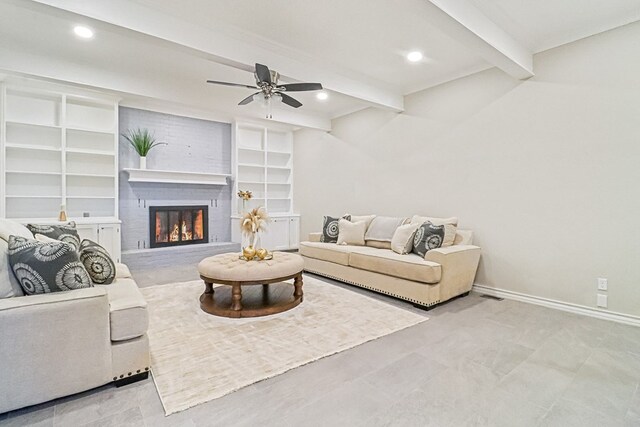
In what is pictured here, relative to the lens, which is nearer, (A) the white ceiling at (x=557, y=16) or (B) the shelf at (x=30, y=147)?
(A) the white ceiling at (x=557, y=16)

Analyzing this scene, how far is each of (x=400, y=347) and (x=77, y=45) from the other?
4.59m

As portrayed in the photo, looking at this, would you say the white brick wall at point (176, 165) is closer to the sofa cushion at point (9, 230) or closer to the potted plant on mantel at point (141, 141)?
the potted plant on mantel at point (141, 141)

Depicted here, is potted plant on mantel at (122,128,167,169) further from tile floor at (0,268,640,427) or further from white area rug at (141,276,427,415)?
tile floor at (0,268,640,427)

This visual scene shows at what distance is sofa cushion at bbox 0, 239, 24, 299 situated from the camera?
1.77 meters

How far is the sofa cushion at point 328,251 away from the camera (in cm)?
441

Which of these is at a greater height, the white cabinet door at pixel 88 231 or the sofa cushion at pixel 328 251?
the white cabinet door at pixel 88 231

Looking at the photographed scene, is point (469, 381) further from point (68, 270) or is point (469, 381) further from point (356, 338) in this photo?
point (68, 270)

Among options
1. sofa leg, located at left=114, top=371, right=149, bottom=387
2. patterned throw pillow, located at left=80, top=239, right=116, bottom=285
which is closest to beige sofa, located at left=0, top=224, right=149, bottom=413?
sofa leg, located at left=114, top=371, right=149, bottom=387

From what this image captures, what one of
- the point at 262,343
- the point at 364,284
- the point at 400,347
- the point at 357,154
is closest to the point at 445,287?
the point at 364,284

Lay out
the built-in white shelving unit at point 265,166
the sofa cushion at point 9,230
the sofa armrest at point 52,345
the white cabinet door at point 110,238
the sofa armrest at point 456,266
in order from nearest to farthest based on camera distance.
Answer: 1. the sofa armrest at point 52,345
2. the sofa cushion at point 9,230
3. the sofa armrest at point 456,266
4. the white cabinet door at point 110,238
5. the built-in white shelving unit at point 265,166

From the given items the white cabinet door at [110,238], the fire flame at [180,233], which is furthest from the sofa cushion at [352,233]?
the white cabinet door at [110,238]

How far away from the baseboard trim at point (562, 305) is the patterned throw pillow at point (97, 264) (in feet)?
13.6

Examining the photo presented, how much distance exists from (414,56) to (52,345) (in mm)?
4265

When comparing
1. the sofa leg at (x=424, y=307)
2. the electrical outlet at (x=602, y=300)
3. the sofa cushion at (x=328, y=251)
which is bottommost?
the sofa leg at (x=424, y=307)
